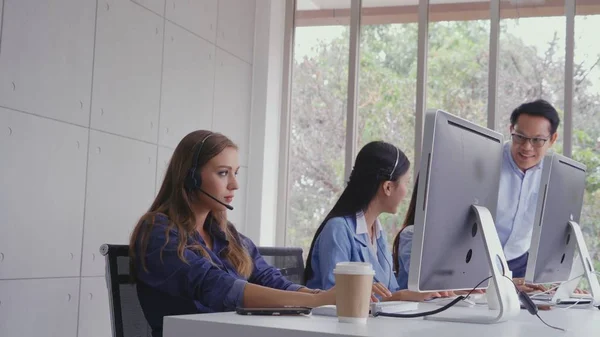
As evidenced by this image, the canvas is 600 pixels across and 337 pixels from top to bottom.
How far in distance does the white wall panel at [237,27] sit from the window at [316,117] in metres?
0.35

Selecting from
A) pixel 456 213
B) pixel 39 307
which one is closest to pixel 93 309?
pixel 39 307

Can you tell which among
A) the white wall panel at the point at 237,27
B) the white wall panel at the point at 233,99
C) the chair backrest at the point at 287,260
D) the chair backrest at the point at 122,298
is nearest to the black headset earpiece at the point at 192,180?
the chair backrest at the point at 122,298

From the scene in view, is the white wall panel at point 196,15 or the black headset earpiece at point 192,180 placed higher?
the white wall panel at point 196,15

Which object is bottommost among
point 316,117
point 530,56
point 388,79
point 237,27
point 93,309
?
point 93,309

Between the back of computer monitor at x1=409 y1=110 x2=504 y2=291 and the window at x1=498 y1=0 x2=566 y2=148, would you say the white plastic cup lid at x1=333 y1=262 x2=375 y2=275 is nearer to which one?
the back of computer monitor at x1=409 y1=110 x2=504 y2=291

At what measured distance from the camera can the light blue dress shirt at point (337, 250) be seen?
2.46 metres

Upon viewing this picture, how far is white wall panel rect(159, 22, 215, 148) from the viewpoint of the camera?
12.8ft

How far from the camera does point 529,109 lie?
11.0ft

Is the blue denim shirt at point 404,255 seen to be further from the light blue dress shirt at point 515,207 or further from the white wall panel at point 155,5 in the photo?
the white wall panel at point 155,5

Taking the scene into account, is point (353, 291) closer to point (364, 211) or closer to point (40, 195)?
point (364, 211)

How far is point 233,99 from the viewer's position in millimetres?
4551

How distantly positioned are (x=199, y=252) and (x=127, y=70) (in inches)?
69.3

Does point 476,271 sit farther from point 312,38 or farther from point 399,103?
point 312,38

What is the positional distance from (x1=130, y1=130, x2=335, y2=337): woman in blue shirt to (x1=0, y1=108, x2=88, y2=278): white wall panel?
3.10 feet
